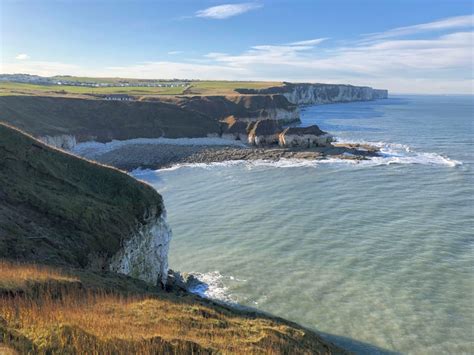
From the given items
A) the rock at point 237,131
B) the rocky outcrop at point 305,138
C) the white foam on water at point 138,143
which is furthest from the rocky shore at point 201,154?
the rock at point 237,131

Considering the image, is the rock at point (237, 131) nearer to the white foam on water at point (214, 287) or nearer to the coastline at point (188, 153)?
the coastline at point (188, 153)

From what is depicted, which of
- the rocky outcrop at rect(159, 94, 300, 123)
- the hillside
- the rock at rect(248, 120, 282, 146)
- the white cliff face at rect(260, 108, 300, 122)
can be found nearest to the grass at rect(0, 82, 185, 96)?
the rocky outcrop at rect(159, 94, 300, 123)

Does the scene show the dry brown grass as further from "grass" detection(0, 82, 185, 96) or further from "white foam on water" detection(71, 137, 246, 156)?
"grass" detection(0, 82, 185, 96)

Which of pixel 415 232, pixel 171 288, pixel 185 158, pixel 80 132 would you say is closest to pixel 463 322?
pixel 415 232

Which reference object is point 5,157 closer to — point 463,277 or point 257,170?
point 463,277

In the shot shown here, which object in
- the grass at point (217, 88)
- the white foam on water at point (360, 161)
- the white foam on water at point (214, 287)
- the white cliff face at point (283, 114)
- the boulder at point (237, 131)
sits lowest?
the white foam on water at point (214, 287)

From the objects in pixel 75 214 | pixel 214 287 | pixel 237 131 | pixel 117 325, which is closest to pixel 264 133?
pixel 237 131
